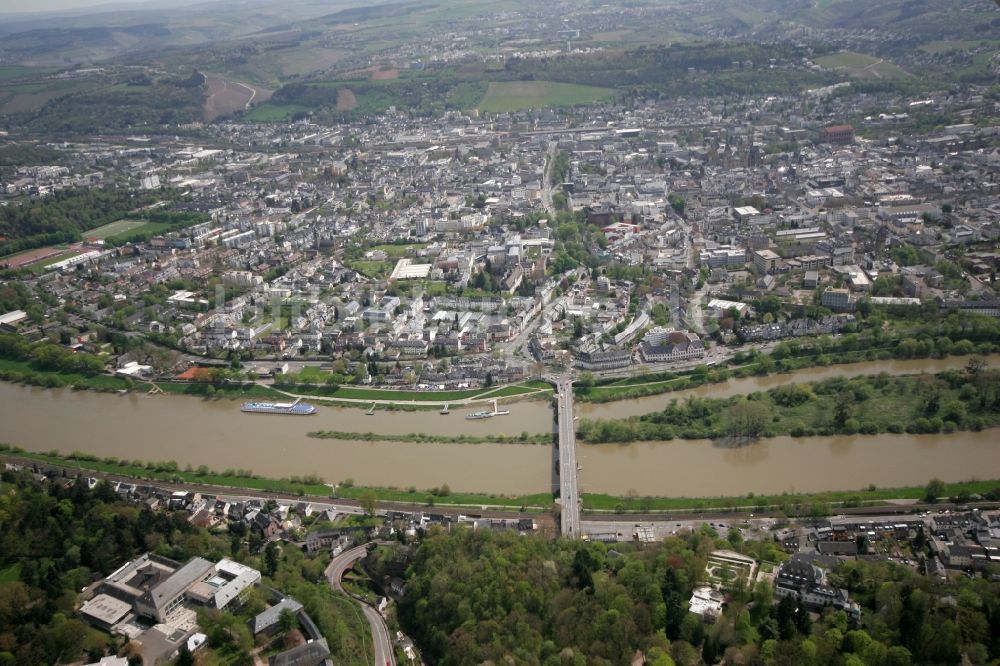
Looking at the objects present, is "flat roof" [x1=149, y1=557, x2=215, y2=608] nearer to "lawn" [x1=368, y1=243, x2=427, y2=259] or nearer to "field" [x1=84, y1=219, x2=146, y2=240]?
"lawn" [x1=368, y1=243, x2=427, y2=259]

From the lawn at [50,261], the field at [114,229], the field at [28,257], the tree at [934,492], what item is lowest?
the tree at [934,492]

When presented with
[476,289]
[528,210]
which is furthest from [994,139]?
[476,289]

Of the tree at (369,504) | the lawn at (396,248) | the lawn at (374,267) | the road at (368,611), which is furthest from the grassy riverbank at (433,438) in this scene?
the lawn at (396,248)

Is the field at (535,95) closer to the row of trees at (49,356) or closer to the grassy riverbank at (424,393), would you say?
the row of trees at (49,356)

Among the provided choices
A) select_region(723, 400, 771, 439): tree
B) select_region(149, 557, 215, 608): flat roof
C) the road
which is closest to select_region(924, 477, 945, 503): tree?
select_region(723, 400, 771, 439): tree

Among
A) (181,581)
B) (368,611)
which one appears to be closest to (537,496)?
(368,611)

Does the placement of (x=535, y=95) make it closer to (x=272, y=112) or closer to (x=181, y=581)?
(x=272, y=112)

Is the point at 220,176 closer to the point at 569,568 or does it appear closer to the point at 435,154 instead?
the point at 435,154
